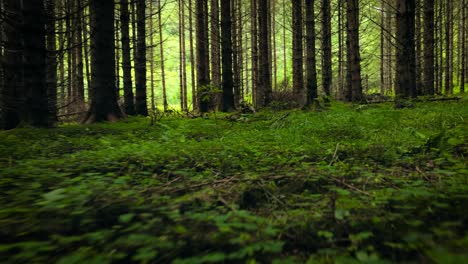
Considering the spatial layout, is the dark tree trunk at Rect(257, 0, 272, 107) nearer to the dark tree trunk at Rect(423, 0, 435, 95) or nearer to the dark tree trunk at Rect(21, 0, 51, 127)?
the dark tree trunk at Rect(423, 0, 435, 95)

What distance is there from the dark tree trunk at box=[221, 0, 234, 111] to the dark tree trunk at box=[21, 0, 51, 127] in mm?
4755

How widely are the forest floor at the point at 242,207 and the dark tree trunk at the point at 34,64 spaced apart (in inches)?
97.7

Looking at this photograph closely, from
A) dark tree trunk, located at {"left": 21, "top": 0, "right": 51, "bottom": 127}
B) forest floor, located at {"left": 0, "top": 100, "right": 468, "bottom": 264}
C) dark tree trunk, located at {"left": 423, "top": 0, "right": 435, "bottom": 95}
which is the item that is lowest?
forest floor, located at {"left": 0, "top": 100, "right": 468, "bottom": 264}

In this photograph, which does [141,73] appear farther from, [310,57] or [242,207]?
[242,207]

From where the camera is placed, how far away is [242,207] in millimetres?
1616

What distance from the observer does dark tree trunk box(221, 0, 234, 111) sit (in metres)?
8.55

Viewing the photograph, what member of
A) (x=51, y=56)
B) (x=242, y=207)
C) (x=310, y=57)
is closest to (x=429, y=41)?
(x=310, y=57)

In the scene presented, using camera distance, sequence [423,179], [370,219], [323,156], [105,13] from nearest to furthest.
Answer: [370,219] → [423,179] → [323,156] → [105,13]

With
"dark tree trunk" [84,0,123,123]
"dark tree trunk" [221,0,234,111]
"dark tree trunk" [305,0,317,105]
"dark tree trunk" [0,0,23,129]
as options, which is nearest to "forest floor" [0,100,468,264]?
"dark tree trunk" [84,0,123,123]

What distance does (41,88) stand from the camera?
16.3 feet

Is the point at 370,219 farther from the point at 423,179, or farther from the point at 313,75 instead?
the point at 313,75

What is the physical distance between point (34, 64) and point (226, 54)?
516 centimetres

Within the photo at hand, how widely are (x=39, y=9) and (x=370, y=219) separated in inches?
229

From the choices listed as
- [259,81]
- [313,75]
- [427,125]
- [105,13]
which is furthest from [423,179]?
[259,81]
